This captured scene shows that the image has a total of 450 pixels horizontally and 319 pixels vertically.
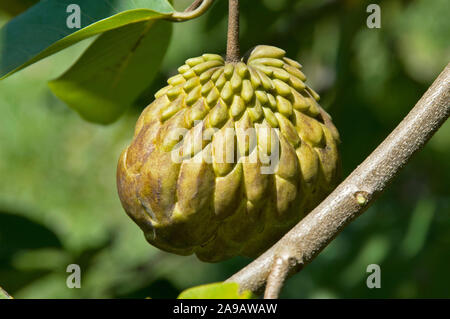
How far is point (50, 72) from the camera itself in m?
2.16

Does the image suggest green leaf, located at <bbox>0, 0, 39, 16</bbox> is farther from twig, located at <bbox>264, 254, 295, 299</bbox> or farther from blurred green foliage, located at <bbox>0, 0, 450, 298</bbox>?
twig, located at <bbox>264, 254, 295, 299</bbox>

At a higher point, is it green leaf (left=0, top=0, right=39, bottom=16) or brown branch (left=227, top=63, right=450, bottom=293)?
green leaf (left=0, top=0, right=39, bottom=16)

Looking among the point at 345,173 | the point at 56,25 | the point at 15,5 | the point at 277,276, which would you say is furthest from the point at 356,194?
the point at 15,5

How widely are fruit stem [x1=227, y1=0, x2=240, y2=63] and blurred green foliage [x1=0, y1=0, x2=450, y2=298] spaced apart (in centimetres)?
67

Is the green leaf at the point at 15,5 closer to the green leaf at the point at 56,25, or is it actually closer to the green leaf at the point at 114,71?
the green leaf at the point at 114,71

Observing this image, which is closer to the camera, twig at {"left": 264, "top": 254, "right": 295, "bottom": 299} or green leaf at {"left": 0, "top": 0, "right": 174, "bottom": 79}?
twig at {"left": 264, "top": 254, "right": 295, "bottom": 299}

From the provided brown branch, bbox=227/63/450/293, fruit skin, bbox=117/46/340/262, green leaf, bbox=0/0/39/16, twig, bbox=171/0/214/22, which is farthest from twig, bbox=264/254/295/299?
green leaf, bbox=0/0/39/16

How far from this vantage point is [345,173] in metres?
1.80

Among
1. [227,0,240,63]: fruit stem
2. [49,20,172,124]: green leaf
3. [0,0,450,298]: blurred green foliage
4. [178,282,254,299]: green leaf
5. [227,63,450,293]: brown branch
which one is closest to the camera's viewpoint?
[178,282,254,299]: green leaf

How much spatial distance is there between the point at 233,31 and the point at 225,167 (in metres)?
0.27

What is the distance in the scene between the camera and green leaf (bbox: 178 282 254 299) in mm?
927

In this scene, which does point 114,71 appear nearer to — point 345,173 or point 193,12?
point 193,12

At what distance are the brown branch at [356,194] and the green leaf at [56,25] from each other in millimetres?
491
